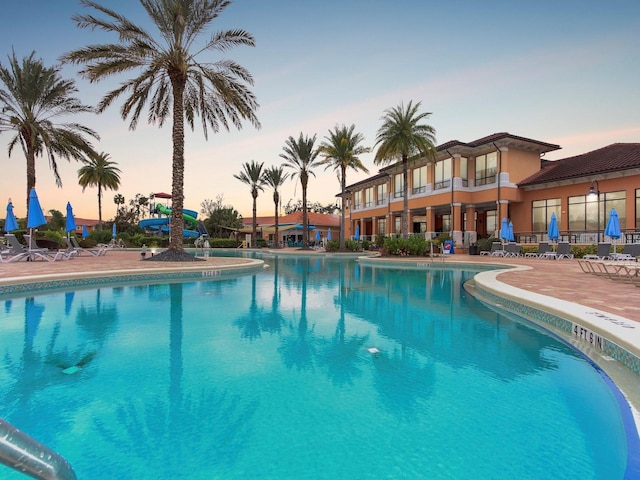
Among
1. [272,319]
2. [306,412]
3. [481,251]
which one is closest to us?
[306,412]

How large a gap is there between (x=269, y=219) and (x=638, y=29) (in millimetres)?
54036

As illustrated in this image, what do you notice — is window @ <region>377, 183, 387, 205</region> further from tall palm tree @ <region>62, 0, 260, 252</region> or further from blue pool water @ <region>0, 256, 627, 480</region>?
blue pool water @ <region>0, 256, 627, 480</region>

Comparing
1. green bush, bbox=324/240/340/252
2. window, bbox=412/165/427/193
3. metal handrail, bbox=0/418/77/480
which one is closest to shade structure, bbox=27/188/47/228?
metal handrail, bbox=0/418/77/480

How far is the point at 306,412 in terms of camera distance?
3.29 metres

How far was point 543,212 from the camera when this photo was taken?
26.2 meters

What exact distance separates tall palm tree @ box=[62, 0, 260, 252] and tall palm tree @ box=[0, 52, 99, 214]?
4835 millimetres

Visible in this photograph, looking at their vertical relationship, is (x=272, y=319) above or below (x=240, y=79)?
below

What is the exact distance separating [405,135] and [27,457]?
84.1 ft

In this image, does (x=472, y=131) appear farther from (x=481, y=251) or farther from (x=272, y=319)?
(x=272, y=319)

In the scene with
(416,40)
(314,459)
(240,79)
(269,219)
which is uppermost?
(416,40)

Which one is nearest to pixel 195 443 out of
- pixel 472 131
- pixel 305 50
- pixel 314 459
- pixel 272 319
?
pixel 314 459

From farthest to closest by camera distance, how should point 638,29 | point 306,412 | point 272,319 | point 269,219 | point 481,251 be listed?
point 269,219 → point 481,251 → point 638,29 → point 272,319 → point 306,412

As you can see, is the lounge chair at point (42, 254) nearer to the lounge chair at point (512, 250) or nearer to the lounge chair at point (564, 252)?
the lounge chair at point (512, 250)

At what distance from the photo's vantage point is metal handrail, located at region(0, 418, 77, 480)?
42.6 inches
